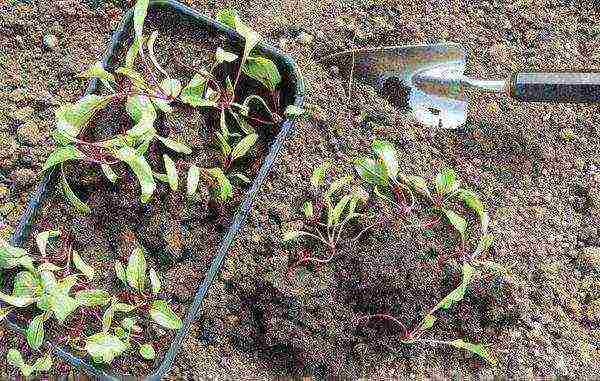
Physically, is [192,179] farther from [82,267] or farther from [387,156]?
[387,156]

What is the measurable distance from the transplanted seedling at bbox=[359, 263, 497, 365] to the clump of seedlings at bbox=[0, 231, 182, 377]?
Result: 0.43m

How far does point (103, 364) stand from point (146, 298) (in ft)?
0.45

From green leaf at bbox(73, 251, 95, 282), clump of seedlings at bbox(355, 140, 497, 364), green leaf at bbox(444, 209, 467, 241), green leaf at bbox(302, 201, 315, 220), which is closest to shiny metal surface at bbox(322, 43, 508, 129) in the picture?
clump of seedlings at bbox(355, 140, 497, 364)

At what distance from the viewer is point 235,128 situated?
56.4 inches

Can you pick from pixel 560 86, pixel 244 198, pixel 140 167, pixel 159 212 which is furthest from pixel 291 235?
pixel 560 86

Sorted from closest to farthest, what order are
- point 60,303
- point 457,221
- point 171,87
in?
A: point 60,303 < point 171,87 < point 457,221

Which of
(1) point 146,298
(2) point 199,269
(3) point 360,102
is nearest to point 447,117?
(3) point 360,102

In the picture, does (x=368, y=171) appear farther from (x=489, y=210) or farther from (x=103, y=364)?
(x=103, y=364)

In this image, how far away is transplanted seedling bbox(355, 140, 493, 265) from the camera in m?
1.54

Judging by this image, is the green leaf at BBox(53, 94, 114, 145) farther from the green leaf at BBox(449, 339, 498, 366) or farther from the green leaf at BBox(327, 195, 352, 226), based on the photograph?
the green leaf at BBox(449, 339, 498, 366)

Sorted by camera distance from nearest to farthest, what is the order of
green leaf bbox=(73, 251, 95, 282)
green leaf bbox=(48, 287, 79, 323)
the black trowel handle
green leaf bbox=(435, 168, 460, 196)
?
green leaf bbox=(48, 287, 79, 323) < green leaf bbox=(73, 251, 95, 282) < the black trowel handle < green leaf bbox=(435, 168, 460, 196)

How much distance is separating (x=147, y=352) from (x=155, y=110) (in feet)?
1.39

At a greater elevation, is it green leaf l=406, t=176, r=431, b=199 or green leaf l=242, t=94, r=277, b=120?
green leaf l=242, t=94, r=277, b=120

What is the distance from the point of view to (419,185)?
1564 mm
